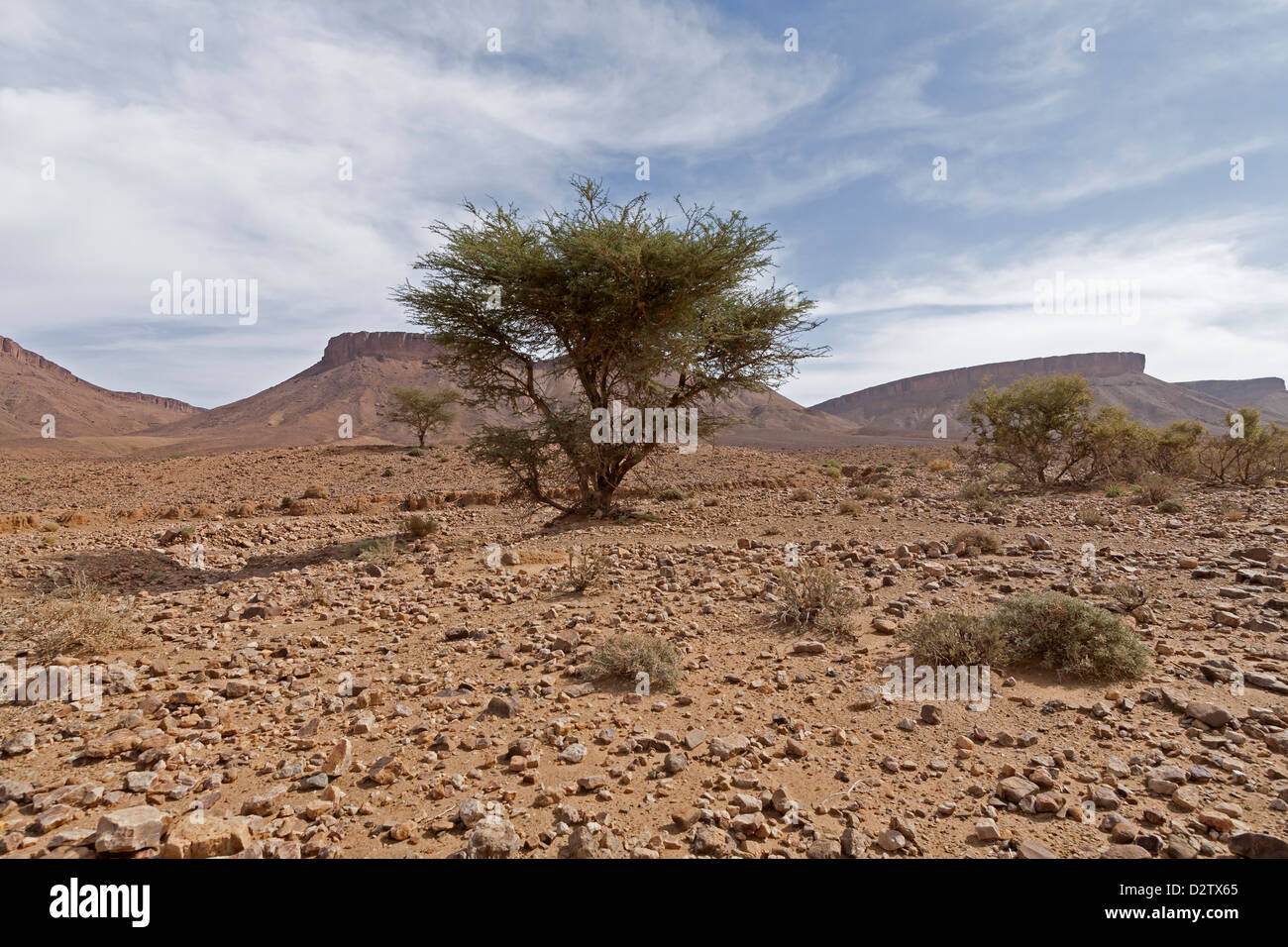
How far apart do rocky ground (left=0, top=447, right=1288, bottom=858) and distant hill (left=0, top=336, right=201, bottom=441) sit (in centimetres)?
9520

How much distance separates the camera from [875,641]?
4.74 meters

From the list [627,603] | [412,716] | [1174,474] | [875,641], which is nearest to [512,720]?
[412,716]

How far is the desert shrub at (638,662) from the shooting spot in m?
3.96

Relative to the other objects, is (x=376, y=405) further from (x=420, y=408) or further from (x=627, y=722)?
(x=627, y=722)

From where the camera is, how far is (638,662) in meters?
4.01

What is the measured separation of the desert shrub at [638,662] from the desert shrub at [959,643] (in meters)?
1.70

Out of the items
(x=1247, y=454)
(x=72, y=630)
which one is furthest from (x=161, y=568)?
(x=1247, y=454)

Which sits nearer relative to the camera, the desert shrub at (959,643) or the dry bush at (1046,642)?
the dry bush at (1046,642)

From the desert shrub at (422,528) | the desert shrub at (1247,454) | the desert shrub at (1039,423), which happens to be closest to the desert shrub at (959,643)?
the desert shrub at (422,528)

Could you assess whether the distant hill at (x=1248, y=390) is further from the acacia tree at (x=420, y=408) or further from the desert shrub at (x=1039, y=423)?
the acacia tree at (x=420, y=408)

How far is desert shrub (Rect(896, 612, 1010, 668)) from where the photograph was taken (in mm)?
4059

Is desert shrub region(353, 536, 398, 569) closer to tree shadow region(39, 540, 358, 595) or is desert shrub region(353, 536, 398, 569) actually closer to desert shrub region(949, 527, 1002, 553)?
tree shadow region(39, 540, 358, 595)
